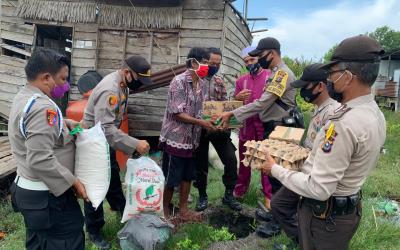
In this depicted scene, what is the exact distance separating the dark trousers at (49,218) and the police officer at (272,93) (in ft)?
6.83

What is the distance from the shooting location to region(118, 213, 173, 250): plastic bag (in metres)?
3.33

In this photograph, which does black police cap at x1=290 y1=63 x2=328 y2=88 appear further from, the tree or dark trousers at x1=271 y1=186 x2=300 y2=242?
the tree

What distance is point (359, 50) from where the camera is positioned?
2.00m

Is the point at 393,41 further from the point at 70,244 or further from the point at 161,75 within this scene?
the point at 70,244

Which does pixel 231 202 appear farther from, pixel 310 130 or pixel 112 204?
pixel 310 130

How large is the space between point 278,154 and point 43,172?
1665 millimetres

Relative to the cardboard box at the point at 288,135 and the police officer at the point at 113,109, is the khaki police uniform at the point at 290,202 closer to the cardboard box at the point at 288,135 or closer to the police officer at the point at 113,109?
the cardboard box at the point at 288,135

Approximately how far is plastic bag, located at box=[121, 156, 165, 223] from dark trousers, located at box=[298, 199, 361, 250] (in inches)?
62.0

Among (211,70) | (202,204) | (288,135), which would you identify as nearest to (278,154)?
(288,135)

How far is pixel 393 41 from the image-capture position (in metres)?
55.8

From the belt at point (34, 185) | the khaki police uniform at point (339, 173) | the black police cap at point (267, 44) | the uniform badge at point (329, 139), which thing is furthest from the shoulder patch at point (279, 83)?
the belt at point (34, 185)

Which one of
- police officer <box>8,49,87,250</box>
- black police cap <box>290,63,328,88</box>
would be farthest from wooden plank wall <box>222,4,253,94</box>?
police officer <box>8,49,87,250</box>

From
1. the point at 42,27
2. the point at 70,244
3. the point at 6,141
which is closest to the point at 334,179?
the point at 70,244

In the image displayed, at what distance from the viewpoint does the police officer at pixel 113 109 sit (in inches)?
133
